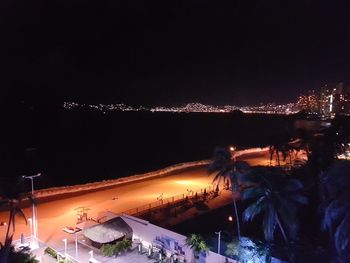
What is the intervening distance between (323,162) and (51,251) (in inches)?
Answer: 886

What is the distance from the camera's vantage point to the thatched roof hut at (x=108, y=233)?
77.0 feet

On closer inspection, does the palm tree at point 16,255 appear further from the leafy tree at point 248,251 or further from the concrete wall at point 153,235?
the leafy tree at point 248,251

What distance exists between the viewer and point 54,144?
11444 cm

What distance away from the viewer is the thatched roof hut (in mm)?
23469

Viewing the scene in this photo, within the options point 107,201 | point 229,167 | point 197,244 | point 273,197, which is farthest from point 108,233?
point 107,201

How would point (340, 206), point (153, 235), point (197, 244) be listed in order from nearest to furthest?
point (340, 206)
point (197, 244)
point (153, 235)

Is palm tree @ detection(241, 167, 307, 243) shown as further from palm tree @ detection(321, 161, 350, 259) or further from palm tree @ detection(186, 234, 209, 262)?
palm tree @ detection(186, 234, 209, 262)

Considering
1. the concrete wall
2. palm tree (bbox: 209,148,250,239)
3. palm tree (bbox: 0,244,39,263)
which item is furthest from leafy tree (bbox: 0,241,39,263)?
palm tree (bbox: 209,148,250,239)

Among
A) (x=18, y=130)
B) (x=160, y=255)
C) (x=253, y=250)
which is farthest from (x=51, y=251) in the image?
(x=18, y=130)

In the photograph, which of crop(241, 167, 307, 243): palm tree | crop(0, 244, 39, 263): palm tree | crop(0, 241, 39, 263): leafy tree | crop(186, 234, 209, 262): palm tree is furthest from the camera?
crop(186, 234, 209, 262): palm tree

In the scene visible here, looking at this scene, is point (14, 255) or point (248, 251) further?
point (248, 251)

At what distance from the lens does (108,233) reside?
933 inches

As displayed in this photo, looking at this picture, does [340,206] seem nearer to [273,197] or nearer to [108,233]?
[273,197]

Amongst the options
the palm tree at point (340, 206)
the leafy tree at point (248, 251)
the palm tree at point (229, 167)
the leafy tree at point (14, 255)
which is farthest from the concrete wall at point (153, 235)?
the leafy tree at point (14, 255)
